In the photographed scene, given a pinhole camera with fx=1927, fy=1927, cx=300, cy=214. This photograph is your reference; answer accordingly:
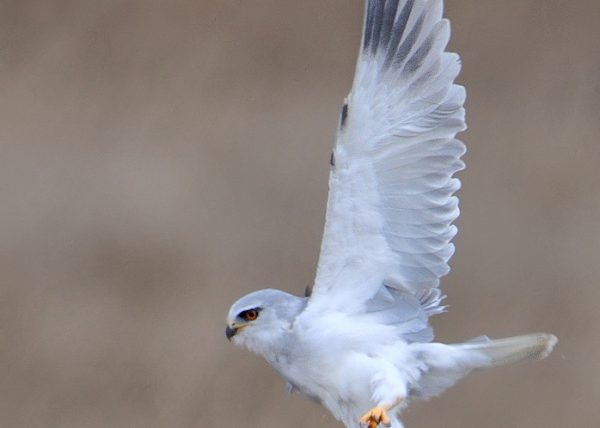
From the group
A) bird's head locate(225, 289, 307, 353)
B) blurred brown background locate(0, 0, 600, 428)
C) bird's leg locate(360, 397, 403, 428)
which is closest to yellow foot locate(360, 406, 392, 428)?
bird's leg locate(360, 397, 403, 428)

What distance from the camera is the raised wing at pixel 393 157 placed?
14.0ft

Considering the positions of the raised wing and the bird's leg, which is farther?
the raised wing

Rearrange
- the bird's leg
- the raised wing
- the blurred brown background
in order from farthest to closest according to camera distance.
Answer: the blurred brown background < the raised wing < the bird's leg

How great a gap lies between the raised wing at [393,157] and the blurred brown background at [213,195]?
8.89 ft

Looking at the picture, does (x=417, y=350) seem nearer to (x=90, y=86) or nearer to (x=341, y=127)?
(x=341, y=127)

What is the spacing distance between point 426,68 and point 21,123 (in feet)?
12.9

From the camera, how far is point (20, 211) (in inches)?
309

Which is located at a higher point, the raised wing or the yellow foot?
the raised wing

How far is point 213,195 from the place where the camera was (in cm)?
776

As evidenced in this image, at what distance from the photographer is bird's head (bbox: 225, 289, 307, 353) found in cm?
436

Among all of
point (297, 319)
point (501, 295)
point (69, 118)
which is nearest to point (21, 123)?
point (69, 118)

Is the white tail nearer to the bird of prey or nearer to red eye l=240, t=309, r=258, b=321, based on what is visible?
the bird of prey

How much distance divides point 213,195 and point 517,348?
349 centimetres

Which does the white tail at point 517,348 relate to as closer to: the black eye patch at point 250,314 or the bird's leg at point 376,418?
the bird's leg at point 376,418
